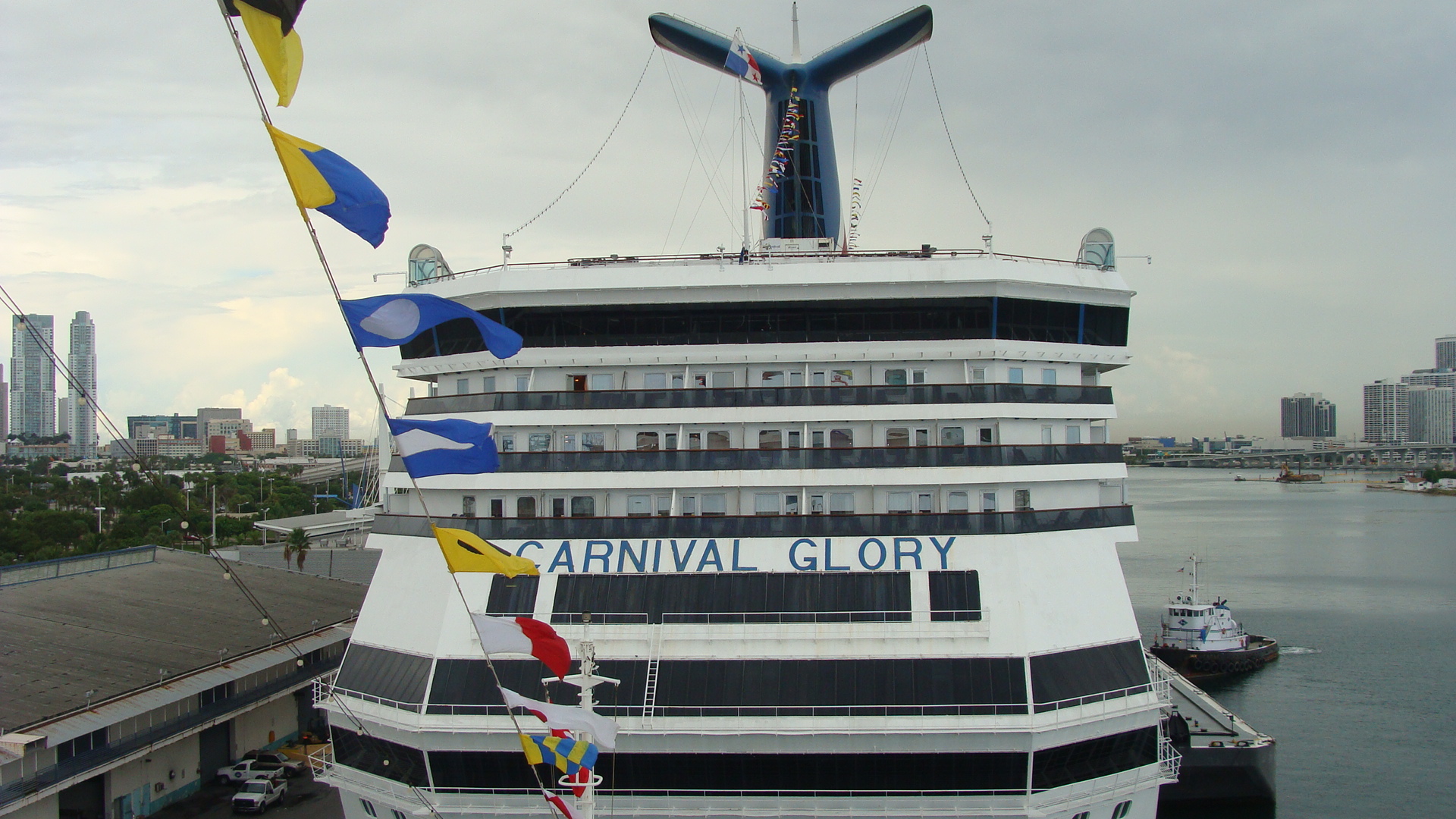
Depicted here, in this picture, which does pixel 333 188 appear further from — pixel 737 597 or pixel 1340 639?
pixel 1340 639

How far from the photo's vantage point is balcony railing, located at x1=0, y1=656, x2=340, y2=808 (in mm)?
18938

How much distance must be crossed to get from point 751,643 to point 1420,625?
50.7 m

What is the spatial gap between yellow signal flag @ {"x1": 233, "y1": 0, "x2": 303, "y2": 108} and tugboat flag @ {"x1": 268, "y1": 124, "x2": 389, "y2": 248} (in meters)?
0.46

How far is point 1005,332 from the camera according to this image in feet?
58.3

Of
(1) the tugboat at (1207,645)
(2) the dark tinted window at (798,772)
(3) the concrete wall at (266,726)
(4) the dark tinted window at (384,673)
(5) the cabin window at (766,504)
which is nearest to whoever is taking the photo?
(2) the dark tinted window at (798,772)

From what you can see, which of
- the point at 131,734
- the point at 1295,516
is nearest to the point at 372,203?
the point at 131,734

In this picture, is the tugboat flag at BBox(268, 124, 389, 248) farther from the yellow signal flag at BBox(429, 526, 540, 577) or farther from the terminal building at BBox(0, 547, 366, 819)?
the terminal building at BBox(0, 547, 366, 819)

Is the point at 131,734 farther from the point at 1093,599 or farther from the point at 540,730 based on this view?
the point at 1093,599

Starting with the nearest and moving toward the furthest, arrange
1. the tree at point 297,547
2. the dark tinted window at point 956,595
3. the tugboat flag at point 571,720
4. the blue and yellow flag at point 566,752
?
1. the blue and yellow flag at point 566,752
2. the tugboat flag at point 571,720
3. the dark tinted window at point 956,595
4. the tree at point 297,547

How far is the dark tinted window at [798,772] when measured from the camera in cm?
1445

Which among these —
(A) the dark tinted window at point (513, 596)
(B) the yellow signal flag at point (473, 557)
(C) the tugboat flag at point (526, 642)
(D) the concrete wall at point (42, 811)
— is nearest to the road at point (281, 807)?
(D) the concrete wall at point (42, 811)

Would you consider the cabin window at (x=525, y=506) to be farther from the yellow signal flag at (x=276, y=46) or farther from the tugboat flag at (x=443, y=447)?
the yellow signal flag at (x=276, y=46)

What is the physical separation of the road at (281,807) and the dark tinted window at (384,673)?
8.81 meters

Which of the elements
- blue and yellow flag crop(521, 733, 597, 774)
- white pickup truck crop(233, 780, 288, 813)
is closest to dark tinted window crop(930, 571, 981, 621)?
blue and yellow flag crop(521, 733, 597, 774)
